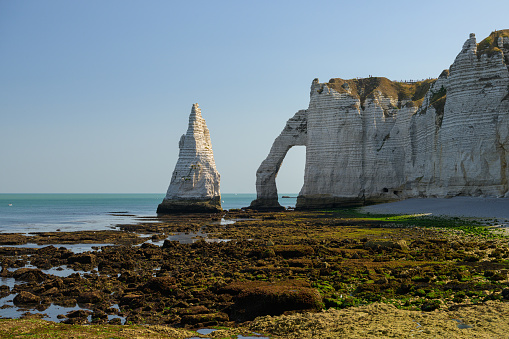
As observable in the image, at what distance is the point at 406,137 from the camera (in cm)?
5091

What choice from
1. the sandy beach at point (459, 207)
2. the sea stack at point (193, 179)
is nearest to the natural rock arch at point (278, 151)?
the sea stack at point (193, 179)

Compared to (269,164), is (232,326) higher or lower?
lower

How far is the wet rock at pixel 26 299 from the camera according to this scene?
1159 cm

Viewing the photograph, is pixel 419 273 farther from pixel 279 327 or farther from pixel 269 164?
pixel 269 164

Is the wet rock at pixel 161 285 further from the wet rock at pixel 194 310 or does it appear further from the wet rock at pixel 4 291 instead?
the wet rock at pixel 4 291

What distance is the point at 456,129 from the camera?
37000 mm

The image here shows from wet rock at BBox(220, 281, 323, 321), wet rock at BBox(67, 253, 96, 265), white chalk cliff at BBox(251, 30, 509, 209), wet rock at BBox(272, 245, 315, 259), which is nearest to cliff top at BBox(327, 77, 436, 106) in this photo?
white chalk cliff at BBox(251, 30, 509, 209)

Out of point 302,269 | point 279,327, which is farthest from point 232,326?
point 302,269

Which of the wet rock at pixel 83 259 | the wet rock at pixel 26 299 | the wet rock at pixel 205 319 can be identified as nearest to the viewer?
the wet rock at pixel 205 319

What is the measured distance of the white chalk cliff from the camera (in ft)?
115

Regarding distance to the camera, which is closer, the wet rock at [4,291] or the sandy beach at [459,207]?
the wet rock at [4,291]

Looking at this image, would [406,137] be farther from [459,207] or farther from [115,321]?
[115,321]

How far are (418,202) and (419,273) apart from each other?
96.3ft

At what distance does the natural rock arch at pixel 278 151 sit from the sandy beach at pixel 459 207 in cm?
2060
